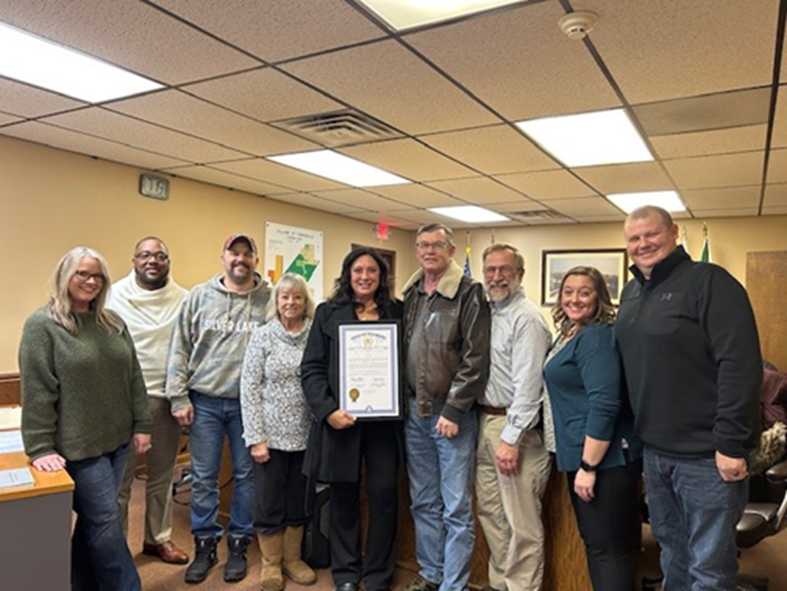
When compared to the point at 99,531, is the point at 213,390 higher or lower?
higher

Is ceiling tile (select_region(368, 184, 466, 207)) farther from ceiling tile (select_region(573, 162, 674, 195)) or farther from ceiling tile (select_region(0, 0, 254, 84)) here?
ceiling tile (select_region(0, 0, 254, 84))

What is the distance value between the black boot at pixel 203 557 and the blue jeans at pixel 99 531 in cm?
48

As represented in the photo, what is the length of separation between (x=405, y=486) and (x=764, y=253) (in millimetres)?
5036

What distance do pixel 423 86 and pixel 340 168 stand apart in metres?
1.73

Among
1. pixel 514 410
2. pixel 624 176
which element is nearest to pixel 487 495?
pixel 514 410

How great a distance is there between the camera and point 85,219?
3.99 meters

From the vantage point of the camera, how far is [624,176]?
4.23 metres

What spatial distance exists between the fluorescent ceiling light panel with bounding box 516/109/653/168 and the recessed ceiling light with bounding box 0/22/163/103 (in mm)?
1912

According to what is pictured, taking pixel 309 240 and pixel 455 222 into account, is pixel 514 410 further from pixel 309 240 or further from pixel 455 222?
pixel 455 222

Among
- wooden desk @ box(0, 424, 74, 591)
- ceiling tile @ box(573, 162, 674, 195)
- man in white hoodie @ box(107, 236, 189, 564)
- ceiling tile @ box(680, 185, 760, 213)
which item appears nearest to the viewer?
wooden desk @ box(0, 424, 74, 591)

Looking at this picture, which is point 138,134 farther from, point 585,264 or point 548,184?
point 585,264

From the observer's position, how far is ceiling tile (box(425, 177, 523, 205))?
14.9ft

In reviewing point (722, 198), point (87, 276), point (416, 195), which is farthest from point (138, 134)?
point (722, 198)

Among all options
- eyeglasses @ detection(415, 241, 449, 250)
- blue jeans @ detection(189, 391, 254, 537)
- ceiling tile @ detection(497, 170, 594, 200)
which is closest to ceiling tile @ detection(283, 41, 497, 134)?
eyeglasses @ detection(415, 241, 449, 250)
